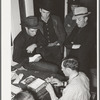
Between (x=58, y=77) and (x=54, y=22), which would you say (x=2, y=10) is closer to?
(x=54, y=22)

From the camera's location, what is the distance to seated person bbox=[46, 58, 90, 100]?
1723 millimetres

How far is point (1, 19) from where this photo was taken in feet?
6.06

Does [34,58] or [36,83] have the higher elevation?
[34,58]

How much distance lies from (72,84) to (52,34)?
34 centimetres

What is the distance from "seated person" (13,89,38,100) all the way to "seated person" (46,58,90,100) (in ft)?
0.31

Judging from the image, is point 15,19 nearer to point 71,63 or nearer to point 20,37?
point 20,37

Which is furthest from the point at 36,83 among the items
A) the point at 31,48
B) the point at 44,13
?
the point at 44,13

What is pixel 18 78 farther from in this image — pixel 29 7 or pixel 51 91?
pixel 29 7

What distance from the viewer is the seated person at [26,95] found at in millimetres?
1757

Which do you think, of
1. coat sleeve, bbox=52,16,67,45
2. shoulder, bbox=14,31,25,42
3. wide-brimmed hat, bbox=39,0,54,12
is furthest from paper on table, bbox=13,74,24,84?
wide-brimmed hat, bbox=39,0,54,12

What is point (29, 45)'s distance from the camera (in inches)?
72.7

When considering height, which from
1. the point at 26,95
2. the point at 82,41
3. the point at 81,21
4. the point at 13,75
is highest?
the point at 81,21

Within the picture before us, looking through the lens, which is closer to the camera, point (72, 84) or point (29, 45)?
point (72, 84)

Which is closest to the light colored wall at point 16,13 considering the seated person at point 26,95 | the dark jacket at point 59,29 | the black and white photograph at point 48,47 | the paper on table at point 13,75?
the black and white photograph at point 48,47
